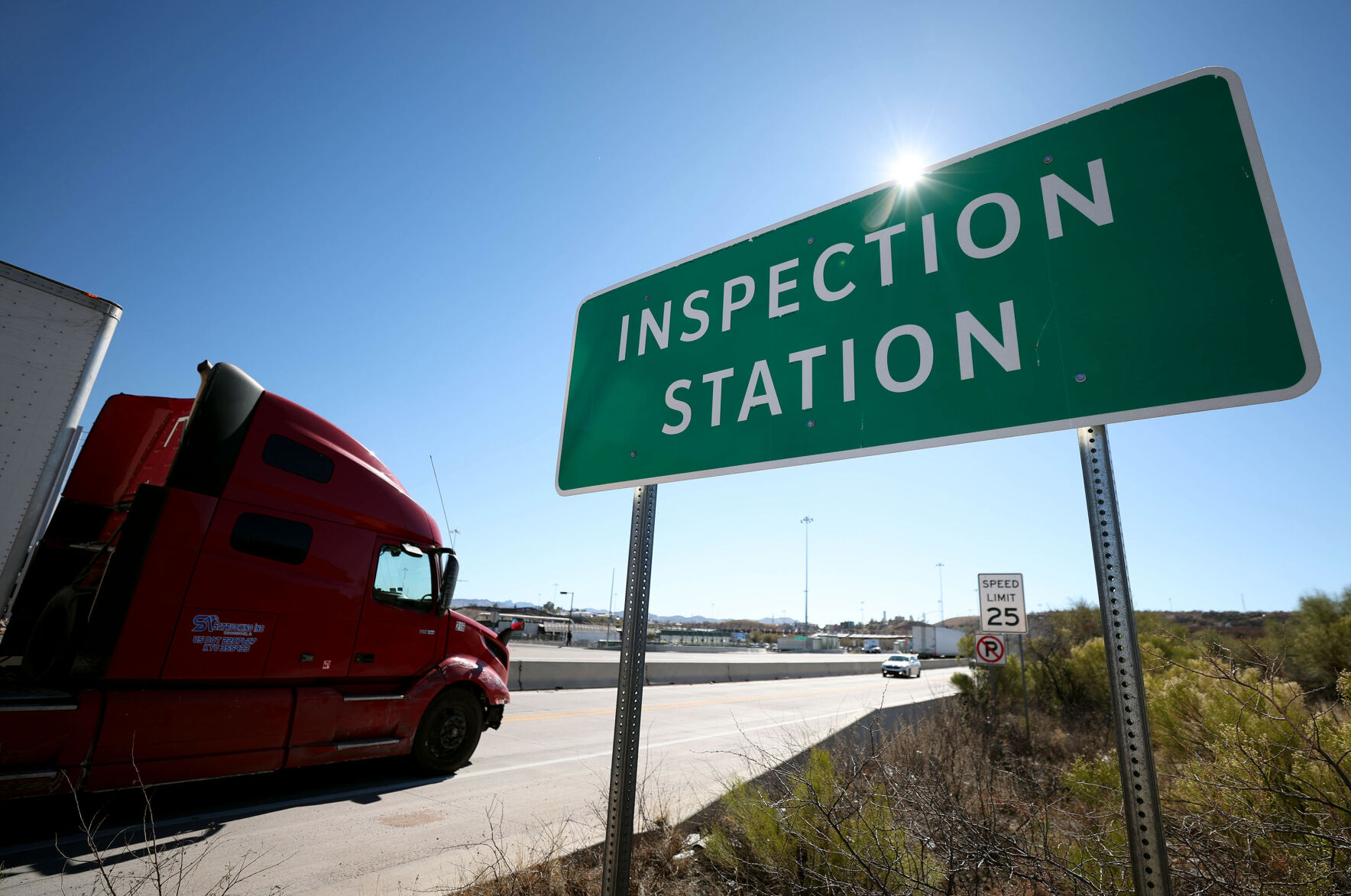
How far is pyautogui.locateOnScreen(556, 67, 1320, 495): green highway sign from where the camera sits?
1.55m

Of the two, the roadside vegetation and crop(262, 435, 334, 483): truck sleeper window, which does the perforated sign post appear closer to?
the roadside vegetation

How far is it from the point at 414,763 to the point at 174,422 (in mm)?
4625

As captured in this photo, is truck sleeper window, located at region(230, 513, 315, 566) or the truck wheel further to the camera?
the truck wheel

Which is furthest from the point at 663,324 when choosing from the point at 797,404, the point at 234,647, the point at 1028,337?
the point at 234,647

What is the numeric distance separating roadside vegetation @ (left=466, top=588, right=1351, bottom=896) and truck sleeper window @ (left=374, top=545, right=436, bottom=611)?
3.63 m

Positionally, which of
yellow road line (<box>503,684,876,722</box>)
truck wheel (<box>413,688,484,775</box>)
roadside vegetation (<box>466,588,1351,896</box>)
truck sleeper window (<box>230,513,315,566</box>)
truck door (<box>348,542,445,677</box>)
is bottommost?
yellow road line (<box>503,684,876,722</box>)

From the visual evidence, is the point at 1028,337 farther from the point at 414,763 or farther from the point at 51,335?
the point at 414,763

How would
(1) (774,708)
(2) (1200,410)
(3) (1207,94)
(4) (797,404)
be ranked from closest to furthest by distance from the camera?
(2) (1200,410) < (3) (1207,94) < (4) (797,404) < (1) (774,708)

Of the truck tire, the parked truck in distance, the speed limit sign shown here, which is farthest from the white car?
the truck tire

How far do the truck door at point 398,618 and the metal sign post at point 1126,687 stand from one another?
21.9 ft

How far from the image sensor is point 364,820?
523 cm

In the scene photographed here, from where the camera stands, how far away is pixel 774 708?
15.7m

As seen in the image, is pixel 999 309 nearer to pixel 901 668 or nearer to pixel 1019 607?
pixel 1019 607

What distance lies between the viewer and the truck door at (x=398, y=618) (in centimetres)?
643
